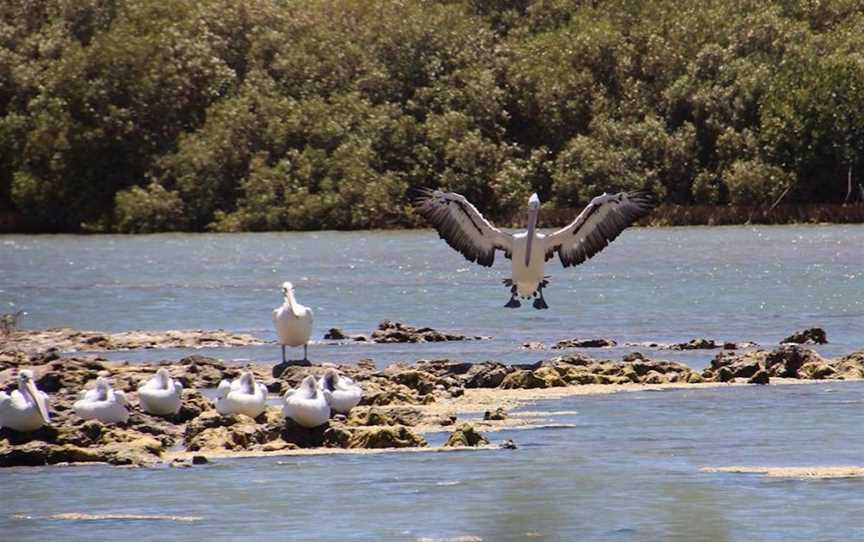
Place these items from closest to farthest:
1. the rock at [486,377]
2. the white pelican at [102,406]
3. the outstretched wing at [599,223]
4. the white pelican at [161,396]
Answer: the white pelican at [102,406] < the white pelican at [161,396] < the rock at [486,377] < the outstretched wing at [599,223]

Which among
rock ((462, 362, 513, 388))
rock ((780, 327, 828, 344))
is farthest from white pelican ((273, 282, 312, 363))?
rock ((780, 327, 828, 344))

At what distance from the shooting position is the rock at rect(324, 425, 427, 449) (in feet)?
54.6

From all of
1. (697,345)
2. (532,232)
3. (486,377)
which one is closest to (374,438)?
(486,377)

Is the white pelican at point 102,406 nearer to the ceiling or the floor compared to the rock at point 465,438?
nearer to the ceiling

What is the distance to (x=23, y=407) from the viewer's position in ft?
52.9

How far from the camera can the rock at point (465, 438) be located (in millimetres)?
16594

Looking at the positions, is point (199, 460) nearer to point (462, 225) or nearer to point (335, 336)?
point (462, 225)

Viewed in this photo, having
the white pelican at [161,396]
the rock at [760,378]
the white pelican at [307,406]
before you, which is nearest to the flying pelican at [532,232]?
the rock at [760,378]

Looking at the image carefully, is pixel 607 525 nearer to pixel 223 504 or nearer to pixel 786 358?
pixel 223 504

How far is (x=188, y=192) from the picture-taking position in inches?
3265

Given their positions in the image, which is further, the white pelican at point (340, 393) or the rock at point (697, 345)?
the rock at point (697, 345)

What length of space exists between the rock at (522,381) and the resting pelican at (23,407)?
217 inches

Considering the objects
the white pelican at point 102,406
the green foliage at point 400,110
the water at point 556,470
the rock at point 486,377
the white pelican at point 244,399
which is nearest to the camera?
the water at point 556,470

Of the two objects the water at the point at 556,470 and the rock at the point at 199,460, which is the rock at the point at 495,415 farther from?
the rock at the point at 199,460
